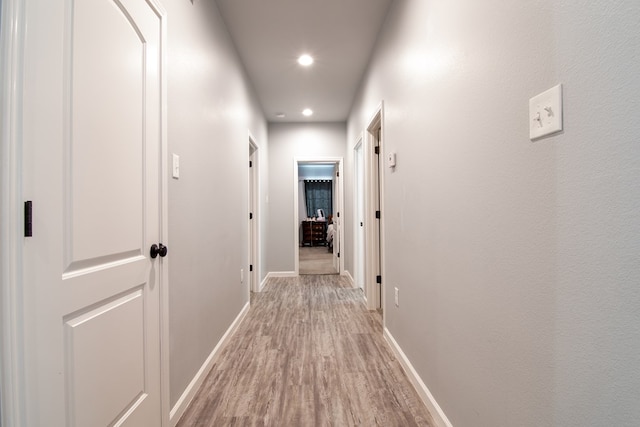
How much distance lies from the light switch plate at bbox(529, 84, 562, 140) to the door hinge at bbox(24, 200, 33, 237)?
1.29 metres

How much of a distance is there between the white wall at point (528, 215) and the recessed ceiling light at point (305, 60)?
153cm

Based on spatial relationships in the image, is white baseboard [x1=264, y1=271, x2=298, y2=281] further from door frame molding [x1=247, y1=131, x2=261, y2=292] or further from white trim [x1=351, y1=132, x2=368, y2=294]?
white trim [x1=351, y1=132, x2=368, y2=294]

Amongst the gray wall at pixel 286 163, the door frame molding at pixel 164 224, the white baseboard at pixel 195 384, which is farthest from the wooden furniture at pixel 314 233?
the door frame molding at pixel 164 224

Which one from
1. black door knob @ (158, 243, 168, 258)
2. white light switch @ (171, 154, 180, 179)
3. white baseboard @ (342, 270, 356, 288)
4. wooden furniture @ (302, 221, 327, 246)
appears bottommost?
white baseboard @ (342, 270, 356, 288)

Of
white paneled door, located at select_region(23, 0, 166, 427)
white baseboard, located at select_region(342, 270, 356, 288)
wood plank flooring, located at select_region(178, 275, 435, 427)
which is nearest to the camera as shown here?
white paneled door, located at select_region(23, 0, 166, 427)

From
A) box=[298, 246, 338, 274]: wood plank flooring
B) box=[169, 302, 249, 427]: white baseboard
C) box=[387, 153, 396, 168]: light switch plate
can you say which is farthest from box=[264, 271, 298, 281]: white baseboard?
box=[387, 153, 396, 168]: light switch plate

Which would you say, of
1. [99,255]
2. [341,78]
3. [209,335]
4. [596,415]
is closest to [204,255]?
[209,335]

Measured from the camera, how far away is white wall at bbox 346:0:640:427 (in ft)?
2.04

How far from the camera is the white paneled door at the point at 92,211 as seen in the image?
29.3 inches

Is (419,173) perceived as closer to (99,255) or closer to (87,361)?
(99,255)

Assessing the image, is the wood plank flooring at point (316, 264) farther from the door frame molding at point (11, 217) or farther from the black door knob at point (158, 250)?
the door frame molding at point (11, 217)

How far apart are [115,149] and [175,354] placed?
40.5 inches

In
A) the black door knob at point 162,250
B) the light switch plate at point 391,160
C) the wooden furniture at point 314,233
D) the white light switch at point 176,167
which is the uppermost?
the light switch plate at point 391,160

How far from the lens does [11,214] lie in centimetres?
68
